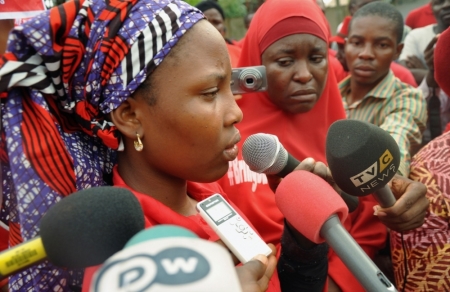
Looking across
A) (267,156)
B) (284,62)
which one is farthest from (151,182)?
(284,62)

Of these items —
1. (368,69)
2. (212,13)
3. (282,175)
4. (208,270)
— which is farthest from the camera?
(212,13)

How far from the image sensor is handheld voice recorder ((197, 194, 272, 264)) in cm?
117

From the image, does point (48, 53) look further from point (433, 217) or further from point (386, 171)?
point (433, 217)

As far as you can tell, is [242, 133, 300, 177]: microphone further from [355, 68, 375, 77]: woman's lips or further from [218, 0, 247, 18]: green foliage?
[218, 0, 247, 18]: green foliage

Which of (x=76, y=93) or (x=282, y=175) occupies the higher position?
(x=76, y=93)

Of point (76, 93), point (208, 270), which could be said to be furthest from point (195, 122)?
point (208, 270)

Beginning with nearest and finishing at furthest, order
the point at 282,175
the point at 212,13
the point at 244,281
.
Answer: the point at 244,281 → the point at 282,175 → the point at 212,13

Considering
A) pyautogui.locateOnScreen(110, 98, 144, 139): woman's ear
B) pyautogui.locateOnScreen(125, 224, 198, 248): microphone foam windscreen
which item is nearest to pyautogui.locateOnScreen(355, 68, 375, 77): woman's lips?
pyautogui.locateOnScreen(110, 98, 144, 139): woman's ear

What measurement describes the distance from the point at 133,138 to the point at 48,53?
30cm

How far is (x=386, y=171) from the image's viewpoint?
4.01 ft

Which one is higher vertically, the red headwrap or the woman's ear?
the woman's ear

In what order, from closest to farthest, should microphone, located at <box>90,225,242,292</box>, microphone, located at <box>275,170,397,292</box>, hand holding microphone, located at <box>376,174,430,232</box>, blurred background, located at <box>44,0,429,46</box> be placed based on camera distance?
microphone, located at <box>90,225,242,292</box> < microphone, located at <box>275,170,397,292</box> < hand holding microphone, located at <box>376,174,430,232</box> < blurred background, located at <box>44,0,429,46</box>

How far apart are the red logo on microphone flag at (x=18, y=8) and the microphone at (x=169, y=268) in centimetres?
151

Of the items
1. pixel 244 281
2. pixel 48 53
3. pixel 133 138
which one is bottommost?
pixel 244 281
